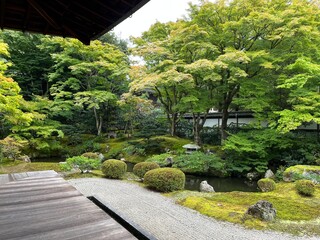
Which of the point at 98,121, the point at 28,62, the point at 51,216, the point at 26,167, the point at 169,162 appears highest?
the point at 28,62

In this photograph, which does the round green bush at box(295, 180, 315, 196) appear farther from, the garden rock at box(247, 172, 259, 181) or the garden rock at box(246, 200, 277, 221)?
the garden rock at box(247, 172, 259, 181)

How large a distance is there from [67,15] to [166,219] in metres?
3.92

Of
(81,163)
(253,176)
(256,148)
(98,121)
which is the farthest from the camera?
(98,121)

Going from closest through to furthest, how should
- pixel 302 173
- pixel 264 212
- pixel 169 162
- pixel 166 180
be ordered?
pixel 264 212 < pixel 166 180 < pixel 302 173 < pixel 169 162

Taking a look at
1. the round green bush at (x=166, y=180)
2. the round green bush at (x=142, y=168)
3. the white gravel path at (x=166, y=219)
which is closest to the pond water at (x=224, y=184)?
the round green bush at (x=142, y=168)

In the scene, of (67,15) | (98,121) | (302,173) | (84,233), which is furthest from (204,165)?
(98,121)

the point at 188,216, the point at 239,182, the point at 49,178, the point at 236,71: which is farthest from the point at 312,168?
the point at 49,178

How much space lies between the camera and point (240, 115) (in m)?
14.1

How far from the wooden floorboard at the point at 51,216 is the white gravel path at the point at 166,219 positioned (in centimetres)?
49

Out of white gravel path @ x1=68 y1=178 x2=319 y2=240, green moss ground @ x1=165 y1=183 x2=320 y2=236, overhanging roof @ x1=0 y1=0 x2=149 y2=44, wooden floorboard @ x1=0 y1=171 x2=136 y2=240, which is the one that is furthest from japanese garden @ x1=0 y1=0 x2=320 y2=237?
overhanging roof @ x1=0 y1=0 x2=149 y2=44

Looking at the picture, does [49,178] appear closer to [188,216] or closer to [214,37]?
[188,216]

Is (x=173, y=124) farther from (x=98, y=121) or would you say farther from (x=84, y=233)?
(x=84, y=233)

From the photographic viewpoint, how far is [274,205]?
17.4 feet

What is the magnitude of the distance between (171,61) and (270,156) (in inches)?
242
